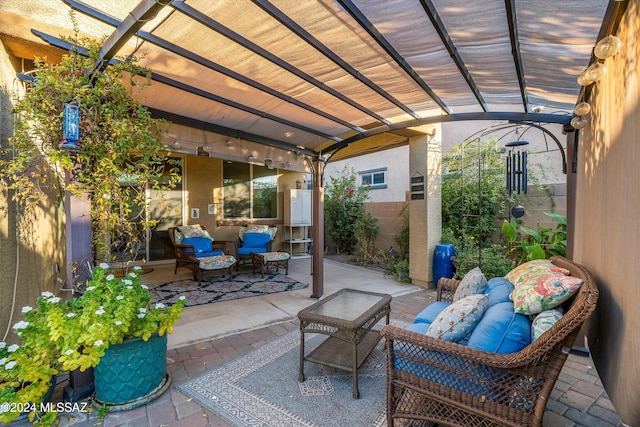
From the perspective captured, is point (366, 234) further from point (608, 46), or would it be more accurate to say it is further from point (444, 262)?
point (608, 46)

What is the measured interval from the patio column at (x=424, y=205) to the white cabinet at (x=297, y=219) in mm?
3378

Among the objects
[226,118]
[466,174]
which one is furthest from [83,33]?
[466,174]

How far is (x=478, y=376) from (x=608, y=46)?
6.20 feet

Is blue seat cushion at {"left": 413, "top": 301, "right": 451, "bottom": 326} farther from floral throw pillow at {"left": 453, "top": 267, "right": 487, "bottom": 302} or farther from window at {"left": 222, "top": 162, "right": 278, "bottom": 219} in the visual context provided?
window at {"left": 222, "top": 162, "right": 278, "bottom": 219}

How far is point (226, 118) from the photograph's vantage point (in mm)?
4008

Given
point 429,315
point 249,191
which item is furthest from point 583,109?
point 249,191

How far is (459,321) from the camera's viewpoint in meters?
1.85

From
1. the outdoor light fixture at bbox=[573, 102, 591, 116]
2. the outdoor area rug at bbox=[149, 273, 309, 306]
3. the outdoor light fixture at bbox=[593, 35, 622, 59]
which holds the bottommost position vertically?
the outdoor area rug at bbox=[149, 273, 309, 306]

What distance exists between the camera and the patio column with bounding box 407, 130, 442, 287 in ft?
17.6

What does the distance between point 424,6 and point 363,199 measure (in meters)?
6.68

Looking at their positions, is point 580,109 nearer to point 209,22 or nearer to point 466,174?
point 209,22

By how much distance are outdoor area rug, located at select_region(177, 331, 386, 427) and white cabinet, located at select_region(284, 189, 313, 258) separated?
574 cm

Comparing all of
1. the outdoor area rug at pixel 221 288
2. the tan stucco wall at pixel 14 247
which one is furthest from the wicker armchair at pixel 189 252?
the tan stucco wall at pixel 14 247

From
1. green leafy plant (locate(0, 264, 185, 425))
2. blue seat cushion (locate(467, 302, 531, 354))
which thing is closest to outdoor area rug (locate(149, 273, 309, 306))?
green leafy plant (locate(0, 264, 185, 425))
